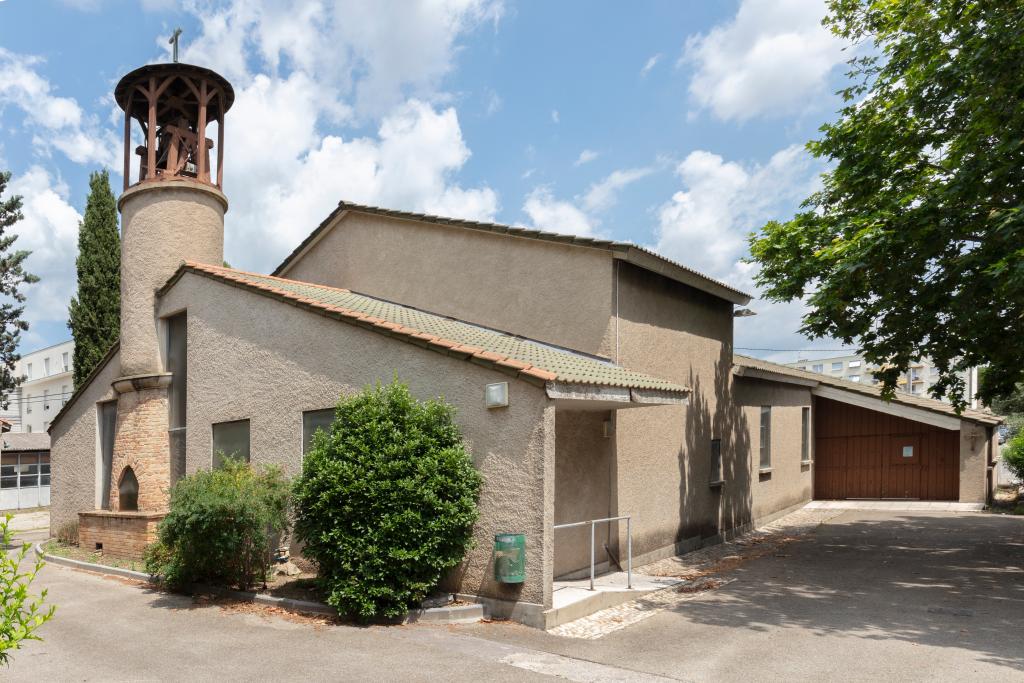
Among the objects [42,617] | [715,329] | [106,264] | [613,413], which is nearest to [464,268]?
[613,413]

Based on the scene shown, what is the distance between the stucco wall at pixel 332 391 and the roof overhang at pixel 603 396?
0.28 meters

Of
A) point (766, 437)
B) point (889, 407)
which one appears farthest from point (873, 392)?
point (766, 437)

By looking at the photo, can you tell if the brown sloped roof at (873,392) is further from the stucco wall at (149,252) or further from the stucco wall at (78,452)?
the stucco wall at (78,452)

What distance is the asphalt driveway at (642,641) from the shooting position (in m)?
6.57

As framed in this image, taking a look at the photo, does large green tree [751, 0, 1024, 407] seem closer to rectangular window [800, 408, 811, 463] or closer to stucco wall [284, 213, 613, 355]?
stucco wall [284, 213, 613, 355]

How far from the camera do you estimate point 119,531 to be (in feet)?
44.0

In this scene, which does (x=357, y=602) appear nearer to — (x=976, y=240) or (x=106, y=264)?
(x=976, y=240)

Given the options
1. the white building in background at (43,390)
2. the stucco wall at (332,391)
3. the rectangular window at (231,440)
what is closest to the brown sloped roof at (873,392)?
the stucco wall at (332,391)

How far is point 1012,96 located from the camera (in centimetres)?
945

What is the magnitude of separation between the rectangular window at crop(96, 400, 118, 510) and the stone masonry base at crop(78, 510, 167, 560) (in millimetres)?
1041

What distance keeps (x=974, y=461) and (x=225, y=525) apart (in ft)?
68.0

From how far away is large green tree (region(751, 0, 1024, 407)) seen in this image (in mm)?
9633

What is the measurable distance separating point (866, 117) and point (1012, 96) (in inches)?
119

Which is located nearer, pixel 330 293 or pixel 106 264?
pixel 330 293
